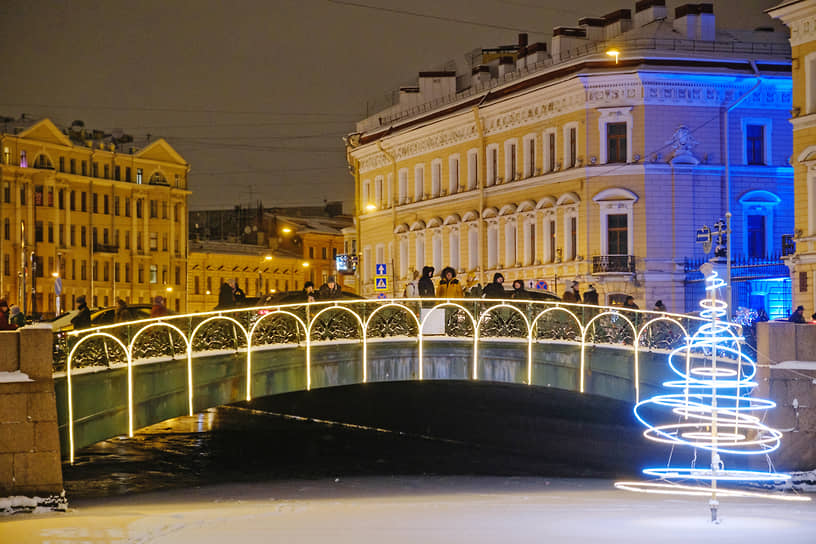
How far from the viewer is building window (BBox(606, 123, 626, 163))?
142 feet

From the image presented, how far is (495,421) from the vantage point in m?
34.4

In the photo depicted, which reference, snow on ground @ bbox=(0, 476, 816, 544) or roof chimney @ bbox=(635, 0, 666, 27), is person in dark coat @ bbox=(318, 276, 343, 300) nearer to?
snow on ground @ bbox=(0, 476, 816, 544)

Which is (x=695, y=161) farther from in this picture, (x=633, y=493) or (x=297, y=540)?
(x=297, y=540)

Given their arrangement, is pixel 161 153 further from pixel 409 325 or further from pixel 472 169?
Answer: pixel 409 325

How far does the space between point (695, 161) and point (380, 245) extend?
20.0 metres

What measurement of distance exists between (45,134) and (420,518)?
64.3 meters

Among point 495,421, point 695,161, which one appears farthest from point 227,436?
point 695,161

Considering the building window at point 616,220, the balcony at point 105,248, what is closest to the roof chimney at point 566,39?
the building window at point 616,220

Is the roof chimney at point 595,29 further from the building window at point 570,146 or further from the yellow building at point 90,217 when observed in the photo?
the yellow building at point 90,217

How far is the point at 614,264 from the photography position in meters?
42.8

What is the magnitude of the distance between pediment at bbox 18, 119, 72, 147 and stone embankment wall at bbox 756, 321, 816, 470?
6247 cm

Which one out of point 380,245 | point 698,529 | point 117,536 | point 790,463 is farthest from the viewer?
point 380,245

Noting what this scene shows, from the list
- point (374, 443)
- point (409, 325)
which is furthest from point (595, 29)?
point (409, 325)

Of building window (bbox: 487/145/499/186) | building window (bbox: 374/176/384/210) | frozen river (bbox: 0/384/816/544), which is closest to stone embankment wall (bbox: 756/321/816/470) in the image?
frozen river (bbox: 0/384/816/544)
